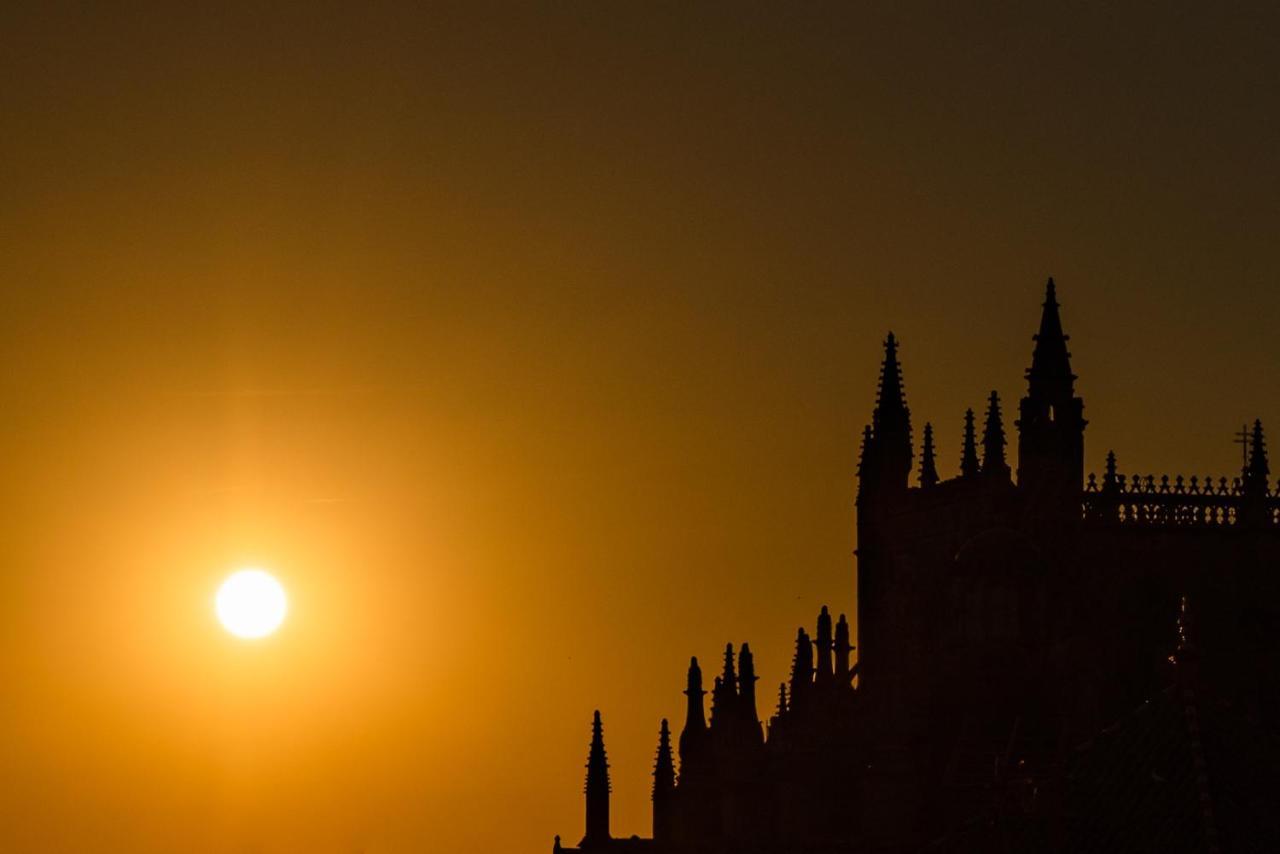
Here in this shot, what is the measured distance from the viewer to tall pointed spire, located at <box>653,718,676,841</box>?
134m

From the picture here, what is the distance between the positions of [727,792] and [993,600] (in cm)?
1689

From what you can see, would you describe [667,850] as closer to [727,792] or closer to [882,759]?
[727,792]

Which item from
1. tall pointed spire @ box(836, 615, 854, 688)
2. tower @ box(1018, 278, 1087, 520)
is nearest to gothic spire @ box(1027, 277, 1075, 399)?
tower @ box(1018, 278, 1087, 520)

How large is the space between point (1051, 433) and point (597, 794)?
35.0 meters

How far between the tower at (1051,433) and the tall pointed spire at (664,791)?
26.5 meters

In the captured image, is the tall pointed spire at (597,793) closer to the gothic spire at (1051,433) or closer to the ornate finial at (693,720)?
the ornate finial at (693,720)

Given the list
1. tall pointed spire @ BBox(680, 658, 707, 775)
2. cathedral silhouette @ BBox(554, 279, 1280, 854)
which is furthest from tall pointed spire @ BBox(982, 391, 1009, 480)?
tall pointed spire @ BBox(680, 658, 707, 775)

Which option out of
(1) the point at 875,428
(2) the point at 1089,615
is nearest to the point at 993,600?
(2) the point at 1089,615

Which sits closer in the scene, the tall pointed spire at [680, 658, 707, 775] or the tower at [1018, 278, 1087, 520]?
the tower at [1018, 278, 1087, 520]

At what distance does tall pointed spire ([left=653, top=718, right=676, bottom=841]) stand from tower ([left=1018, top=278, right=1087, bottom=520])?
26.5m

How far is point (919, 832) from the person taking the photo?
4210 inches

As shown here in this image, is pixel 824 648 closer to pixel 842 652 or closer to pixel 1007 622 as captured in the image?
pixel 842 652

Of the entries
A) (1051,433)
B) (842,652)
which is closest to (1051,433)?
(1051,433)

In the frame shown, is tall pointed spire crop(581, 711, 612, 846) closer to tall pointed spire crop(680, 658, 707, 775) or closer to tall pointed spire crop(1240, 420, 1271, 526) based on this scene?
tall pointed spire crop(680, 658, 707, 775)
